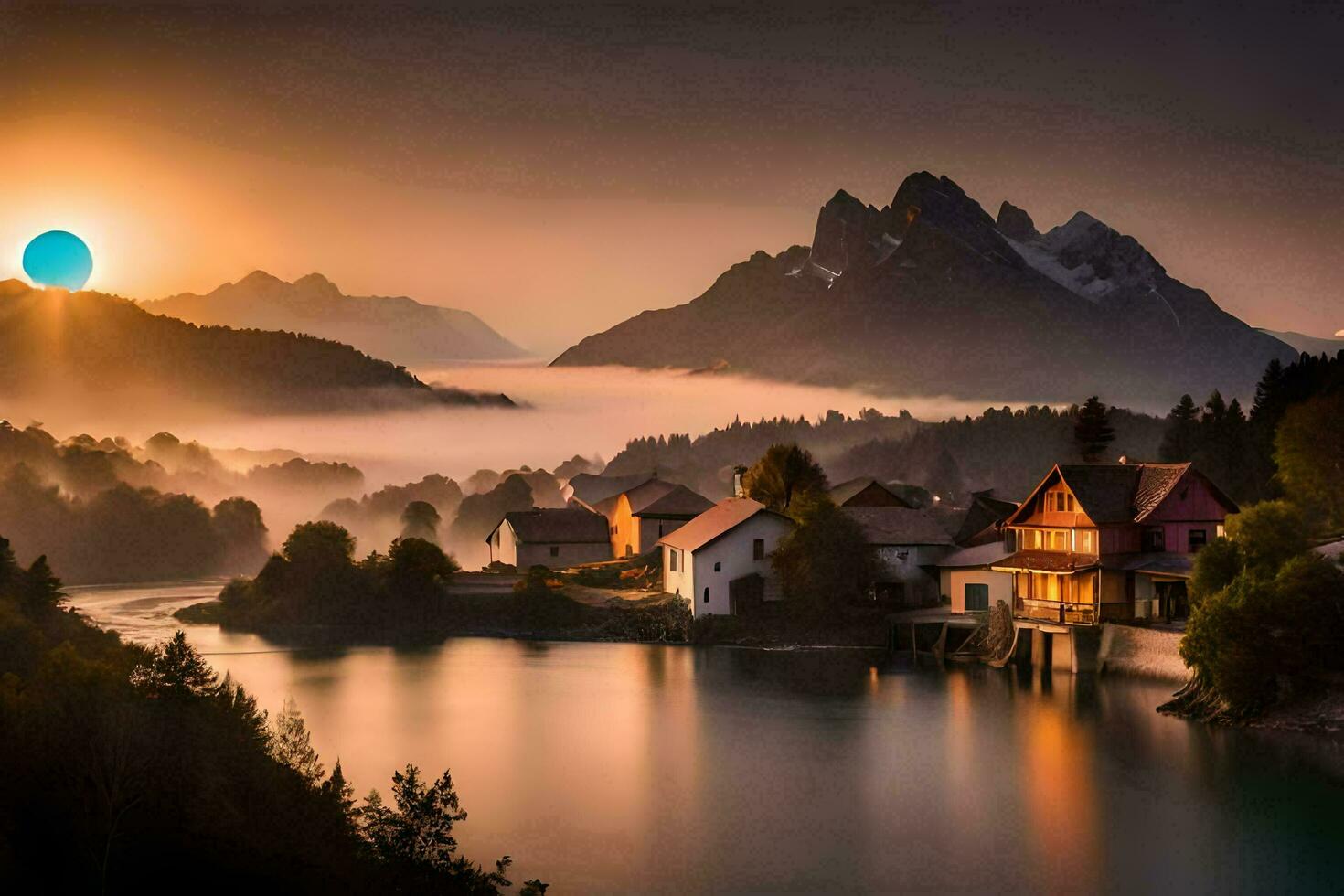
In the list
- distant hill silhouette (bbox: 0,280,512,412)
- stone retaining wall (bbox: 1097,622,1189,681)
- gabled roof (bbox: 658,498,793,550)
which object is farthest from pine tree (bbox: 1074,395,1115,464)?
distant hill silhouette (bbox: 0,280,512,412)

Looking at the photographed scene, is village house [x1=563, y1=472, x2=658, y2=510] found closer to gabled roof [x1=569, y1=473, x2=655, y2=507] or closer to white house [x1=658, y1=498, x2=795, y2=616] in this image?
gabled roof [x1=569, y1=473, x2=655, y2=507]

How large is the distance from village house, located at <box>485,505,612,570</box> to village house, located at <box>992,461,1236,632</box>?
123ft

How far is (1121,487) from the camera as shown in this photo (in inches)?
2425

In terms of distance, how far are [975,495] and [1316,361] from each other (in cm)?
1922

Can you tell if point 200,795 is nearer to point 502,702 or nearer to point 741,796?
point 741,796

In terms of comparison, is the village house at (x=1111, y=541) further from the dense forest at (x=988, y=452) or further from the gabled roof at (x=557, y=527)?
the dense forest at (x=988, y=452)

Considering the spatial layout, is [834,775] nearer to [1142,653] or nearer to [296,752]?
[296,752]

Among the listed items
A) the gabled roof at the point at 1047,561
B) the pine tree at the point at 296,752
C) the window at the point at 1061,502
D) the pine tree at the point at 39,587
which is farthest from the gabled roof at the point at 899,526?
the pine tree at the point at 296,752

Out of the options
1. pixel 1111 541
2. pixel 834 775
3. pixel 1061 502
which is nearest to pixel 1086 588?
pixel 1111 541

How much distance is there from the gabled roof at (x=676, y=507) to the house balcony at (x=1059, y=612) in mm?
32311

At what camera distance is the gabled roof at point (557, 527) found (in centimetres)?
9394

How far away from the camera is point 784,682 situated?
57.1 m

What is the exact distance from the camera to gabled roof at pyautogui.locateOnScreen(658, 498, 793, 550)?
7275 cm

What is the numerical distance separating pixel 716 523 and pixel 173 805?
5061cm
